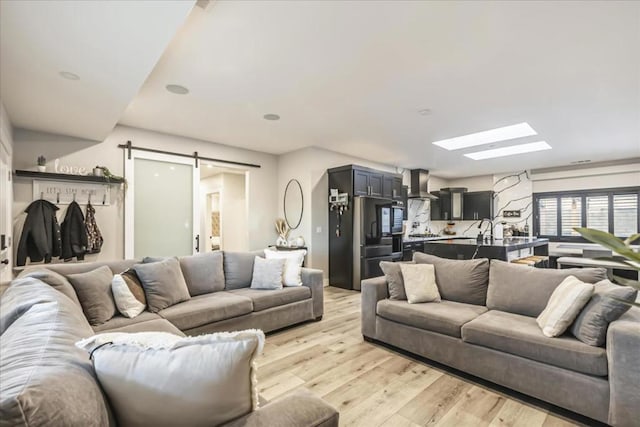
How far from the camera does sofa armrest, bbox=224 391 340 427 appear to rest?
0.95 m

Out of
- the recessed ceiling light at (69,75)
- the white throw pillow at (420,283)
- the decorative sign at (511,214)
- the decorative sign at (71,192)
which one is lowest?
the white throw pillow at (420,283)

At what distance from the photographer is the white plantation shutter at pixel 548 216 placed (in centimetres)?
774

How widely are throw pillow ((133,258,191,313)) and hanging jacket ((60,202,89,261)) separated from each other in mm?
1684

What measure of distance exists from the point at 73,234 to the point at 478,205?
9105 millimetres

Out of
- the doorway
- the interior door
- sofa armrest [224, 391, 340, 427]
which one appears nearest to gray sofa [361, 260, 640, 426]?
sofa armrest [224, 391, 340, 427]

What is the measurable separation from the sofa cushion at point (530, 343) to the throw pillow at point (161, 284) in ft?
8.41

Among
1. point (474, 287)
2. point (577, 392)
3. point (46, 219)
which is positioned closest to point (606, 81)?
point (474, 287)

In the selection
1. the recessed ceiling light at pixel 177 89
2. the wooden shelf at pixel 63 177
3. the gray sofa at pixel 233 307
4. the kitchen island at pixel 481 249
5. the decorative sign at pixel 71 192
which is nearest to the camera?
the gray sofa at pixel 233 307

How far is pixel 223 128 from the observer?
459 cm

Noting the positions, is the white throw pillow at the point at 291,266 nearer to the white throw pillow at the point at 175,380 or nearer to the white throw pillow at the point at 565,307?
the white throw pillow at the point at 565,307

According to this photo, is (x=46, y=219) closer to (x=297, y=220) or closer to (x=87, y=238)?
(x=87, y=238)

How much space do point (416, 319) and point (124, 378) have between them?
2358 millimetres

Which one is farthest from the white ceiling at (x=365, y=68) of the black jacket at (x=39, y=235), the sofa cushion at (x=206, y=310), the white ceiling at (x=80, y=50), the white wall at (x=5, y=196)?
the sofa cushion at (x=206, y=310)

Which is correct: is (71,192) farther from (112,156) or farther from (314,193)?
(314,193)
